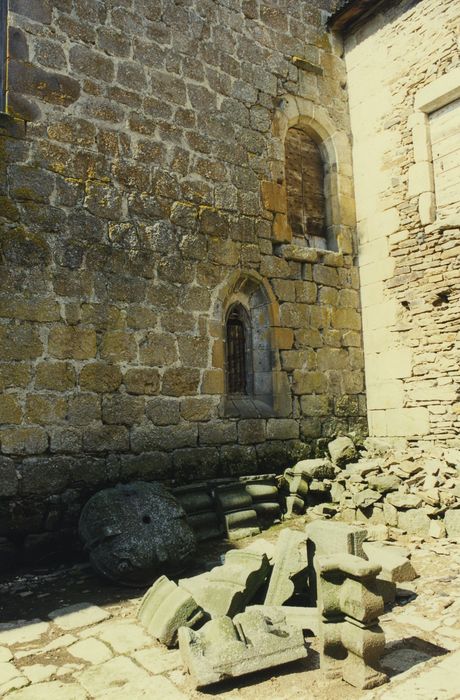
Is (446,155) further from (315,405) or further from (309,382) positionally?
(315,405)

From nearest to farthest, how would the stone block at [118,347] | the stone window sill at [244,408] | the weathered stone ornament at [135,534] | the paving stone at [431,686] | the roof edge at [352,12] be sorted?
the paving stone at [431,686], the weathered stone ornament at [135,534], the stone block at [118,347], the stone window sill at [244,408], the roof edge at [352,12]

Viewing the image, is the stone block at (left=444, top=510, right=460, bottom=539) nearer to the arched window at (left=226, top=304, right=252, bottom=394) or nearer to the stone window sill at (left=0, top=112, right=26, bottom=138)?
the arched window at (left=226, top=304, right=252, bottom=394)

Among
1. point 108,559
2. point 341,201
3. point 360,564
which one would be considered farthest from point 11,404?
point 341,201

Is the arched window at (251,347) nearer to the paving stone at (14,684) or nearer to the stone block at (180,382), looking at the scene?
the stone block at (180,382)

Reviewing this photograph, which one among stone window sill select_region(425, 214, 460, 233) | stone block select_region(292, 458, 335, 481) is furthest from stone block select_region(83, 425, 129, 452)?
stone window sill select_region(425, 214, 460, 233)

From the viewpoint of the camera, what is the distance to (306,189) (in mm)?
8070

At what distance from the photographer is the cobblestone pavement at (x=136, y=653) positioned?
284 centimetres

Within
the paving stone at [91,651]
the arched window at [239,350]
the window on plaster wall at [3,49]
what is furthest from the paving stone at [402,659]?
the window on plaster wall at [3,49]

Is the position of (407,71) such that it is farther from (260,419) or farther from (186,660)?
(186,660)

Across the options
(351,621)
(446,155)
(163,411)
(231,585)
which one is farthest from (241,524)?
(446,155)

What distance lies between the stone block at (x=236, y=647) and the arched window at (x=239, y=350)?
3.96m

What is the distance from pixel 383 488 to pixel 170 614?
3.36m

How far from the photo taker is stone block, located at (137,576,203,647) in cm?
333

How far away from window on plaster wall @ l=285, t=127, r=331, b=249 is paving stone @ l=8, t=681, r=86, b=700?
6.09 metres
